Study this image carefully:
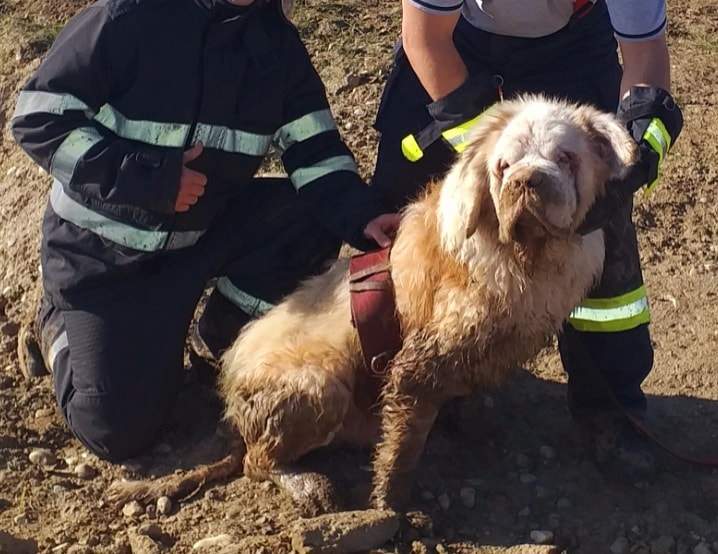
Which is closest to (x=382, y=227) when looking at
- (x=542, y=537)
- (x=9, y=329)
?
(x=542, y=537)

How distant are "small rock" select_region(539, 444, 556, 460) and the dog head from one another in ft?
3.62

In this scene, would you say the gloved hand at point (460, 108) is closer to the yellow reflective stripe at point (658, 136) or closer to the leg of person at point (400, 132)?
the leg of person at point (400, 132)

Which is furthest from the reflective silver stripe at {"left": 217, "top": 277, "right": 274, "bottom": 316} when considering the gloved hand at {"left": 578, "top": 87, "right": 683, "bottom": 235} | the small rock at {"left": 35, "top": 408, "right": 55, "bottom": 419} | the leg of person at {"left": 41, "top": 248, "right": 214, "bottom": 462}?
the gloved hand at {"left": 578, "top": 87, "right": 683, "bottom": 235}

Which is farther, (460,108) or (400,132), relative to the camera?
(400,132)

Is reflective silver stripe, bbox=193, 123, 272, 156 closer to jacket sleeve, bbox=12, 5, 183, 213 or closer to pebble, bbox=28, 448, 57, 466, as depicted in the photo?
jacket sleeve, bbox=12, 5, 183, 213

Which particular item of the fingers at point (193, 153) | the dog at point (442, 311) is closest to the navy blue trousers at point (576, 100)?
the dog at point (442, 311)

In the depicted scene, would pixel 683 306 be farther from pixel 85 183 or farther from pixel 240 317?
pixel 85 183

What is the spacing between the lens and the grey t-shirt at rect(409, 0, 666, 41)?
4.26 metres

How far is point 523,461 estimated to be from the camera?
175 inches

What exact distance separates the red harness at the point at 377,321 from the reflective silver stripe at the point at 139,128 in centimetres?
92

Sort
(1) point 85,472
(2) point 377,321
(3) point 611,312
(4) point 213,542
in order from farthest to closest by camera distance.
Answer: (1) point 85,472 → (3) point 611,312 → (2) point 377,321 → (4) point 213,542

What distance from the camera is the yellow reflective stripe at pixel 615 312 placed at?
14.4ft

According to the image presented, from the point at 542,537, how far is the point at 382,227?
1255 millimetres

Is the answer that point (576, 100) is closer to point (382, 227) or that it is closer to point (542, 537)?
point (382, 227)
